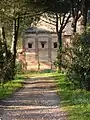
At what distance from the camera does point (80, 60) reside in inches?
928

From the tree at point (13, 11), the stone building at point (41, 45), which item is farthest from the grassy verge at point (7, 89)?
the stone building at point (41, 45)

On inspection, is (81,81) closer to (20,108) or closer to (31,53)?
(20,108)

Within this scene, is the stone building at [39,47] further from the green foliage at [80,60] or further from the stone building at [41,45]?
the green foliage at [80,60]

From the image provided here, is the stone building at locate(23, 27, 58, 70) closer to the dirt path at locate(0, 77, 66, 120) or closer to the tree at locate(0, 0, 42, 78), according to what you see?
the tree at locate(0, 0, 42, 78)

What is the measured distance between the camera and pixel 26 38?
72312 millimetres

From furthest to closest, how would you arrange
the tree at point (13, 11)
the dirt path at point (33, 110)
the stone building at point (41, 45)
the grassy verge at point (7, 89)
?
the stone building at point (41, 45) < the tree at point (13, 11) < the grassy verge at point (7, 89) < the dirt path at point (33, 110)

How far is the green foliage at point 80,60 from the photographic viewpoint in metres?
23.3

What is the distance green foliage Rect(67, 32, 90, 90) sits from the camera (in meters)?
23.3

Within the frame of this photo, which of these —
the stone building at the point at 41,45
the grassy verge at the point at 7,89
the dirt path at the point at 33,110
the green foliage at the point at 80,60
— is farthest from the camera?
the stone building at the point at 41,45

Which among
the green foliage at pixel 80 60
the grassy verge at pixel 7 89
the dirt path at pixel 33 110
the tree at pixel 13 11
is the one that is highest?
the tree at pixel 13 11

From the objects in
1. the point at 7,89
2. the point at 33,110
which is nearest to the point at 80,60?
the point at 7,89

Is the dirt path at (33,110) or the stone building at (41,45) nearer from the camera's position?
the dirt path at (33,110)

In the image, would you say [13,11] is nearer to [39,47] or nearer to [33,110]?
[33,110]

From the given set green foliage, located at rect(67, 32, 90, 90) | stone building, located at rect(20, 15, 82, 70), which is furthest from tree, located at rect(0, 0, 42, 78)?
stone building, located at rect(20, 15, 82, 70)
